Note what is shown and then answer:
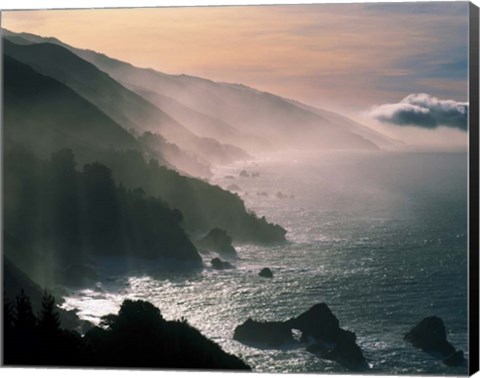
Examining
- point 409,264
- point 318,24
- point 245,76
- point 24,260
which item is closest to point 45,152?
point 24,260

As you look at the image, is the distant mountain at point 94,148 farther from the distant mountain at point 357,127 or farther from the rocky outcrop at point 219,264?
the distant mountain at point 357,127

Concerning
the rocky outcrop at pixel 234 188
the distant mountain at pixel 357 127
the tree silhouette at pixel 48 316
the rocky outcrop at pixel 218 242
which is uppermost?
the distant mountain at pixel 357 127

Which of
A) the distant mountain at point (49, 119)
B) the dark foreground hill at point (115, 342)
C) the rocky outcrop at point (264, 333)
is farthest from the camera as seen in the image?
the distant mountain at point (49, 119)

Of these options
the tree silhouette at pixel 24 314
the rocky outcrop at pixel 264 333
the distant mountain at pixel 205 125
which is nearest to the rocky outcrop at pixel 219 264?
the rocky outcrop at pixel 264 333

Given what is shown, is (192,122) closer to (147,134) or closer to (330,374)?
(147,134)

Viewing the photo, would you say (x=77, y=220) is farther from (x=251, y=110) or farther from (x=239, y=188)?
(x=251, y=110)
